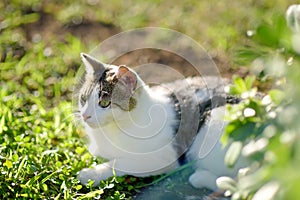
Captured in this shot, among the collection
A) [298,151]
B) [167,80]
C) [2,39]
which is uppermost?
[2,39]

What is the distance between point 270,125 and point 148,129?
1.05 meters

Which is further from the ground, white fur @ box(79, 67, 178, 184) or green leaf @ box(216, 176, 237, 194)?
white fur @ box(79, 67, 178, 184)

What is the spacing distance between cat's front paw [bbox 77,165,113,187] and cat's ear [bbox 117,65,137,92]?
0.41 meters

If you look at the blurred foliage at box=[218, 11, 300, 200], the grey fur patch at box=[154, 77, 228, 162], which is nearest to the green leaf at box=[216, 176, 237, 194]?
the blurred foliage at box=[218, 11, 300, 200]

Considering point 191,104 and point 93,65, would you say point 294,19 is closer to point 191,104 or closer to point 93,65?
point 191,104

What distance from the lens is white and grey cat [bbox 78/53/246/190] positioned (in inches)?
109

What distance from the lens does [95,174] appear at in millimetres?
2828

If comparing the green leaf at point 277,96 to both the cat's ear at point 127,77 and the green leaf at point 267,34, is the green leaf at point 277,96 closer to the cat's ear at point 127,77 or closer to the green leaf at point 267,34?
the green leaf at point 267,34

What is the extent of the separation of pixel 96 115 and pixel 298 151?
1.39 meters

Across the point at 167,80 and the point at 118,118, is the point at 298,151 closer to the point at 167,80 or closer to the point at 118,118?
the point at 118,118

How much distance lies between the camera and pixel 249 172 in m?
2.25

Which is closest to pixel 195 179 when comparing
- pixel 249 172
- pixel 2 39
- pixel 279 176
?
pixel 249 172

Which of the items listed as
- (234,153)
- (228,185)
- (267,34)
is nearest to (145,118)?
(228,185)

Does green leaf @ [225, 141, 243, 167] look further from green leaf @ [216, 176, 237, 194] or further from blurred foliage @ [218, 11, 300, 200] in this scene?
green leaf @ [216, 176, 237, 194]
